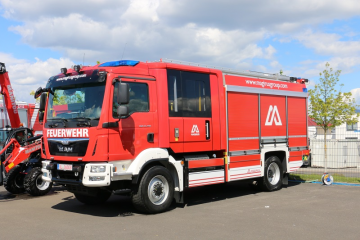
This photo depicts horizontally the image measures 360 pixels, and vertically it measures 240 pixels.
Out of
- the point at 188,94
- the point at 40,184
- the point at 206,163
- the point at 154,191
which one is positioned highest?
the point at 188,94

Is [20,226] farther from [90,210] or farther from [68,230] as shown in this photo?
[90,210]

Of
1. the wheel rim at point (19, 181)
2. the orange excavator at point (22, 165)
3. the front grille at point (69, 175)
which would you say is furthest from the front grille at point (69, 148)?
the wheel rim at point (19, 181)

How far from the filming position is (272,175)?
1212 cm

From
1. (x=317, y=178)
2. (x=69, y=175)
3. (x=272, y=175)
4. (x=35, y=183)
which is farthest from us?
(x=317, y=178)

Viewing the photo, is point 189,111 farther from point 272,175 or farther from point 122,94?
point 272,175

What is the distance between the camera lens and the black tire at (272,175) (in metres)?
11.7

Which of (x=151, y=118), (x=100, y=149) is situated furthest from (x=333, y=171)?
(x=100, y=149)

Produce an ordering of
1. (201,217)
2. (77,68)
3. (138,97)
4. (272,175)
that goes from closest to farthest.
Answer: (201,217)
(138,97)
(77,68)
(272,175)

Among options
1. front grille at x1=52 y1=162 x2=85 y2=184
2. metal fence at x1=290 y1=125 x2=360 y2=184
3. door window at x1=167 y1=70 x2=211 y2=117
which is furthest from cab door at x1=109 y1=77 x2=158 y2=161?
metal fence at x1=290 y1=125 x2=360 y2=184

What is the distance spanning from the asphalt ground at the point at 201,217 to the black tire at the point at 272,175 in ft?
1.00

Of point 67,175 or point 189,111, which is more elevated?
point 189,111

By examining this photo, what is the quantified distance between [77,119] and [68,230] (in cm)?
224

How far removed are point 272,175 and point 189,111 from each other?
162 inches

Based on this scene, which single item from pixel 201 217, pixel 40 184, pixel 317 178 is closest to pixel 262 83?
pixel 317 178
